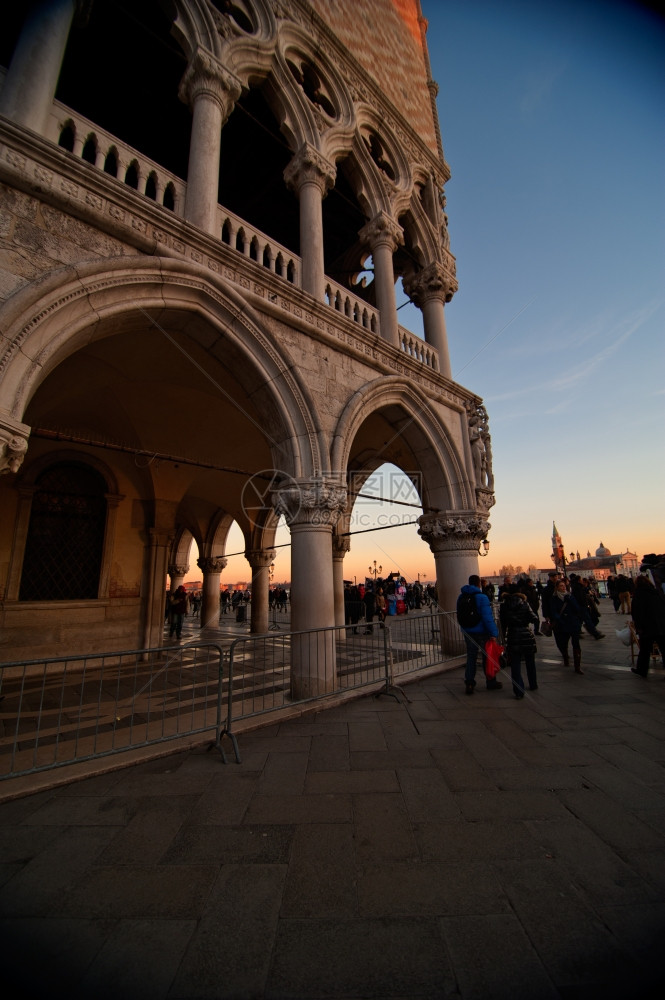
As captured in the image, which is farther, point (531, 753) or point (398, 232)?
point (398, 232)

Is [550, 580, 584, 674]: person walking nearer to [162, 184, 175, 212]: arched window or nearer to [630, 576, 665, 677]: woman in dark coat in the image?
[630, 576, 665, 677]: woman in dark coat

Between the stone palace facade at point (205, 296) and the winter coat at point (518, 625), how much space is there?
90.7 inches

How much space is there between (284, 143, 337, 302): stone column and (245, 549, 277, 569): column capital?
29.6ft

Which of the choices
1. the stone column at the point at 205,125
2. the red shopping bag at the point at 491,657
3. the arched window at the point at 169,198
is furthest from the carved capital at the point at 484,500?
the arched window at the point at 169,198

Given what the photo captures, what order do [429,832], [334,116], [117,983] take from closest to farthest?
[117,983], [429,832], [334,116]

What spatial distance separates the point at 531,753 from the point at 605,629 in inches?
401

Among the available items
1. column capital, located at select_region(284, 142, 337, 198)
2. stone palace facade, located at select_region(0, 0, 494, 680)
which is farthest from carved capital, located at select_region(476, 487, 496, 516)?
column capital, located at select_region(284, 142, 337, 198)

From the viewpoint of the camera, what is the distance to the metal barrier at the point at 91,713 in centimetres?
313

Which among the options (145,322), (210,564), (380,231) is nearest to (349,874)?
(145,322)

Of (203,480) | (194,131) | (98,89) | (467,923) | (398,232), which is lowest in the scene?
(467,923)

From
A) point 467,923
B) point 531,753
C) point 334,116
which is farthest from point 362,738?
point 334,116

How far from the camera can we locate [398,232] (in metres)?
8.02

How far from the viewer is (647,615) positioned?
548 cm

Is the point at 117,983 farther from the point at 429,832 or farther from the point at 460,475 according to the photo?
the point at 460,475
